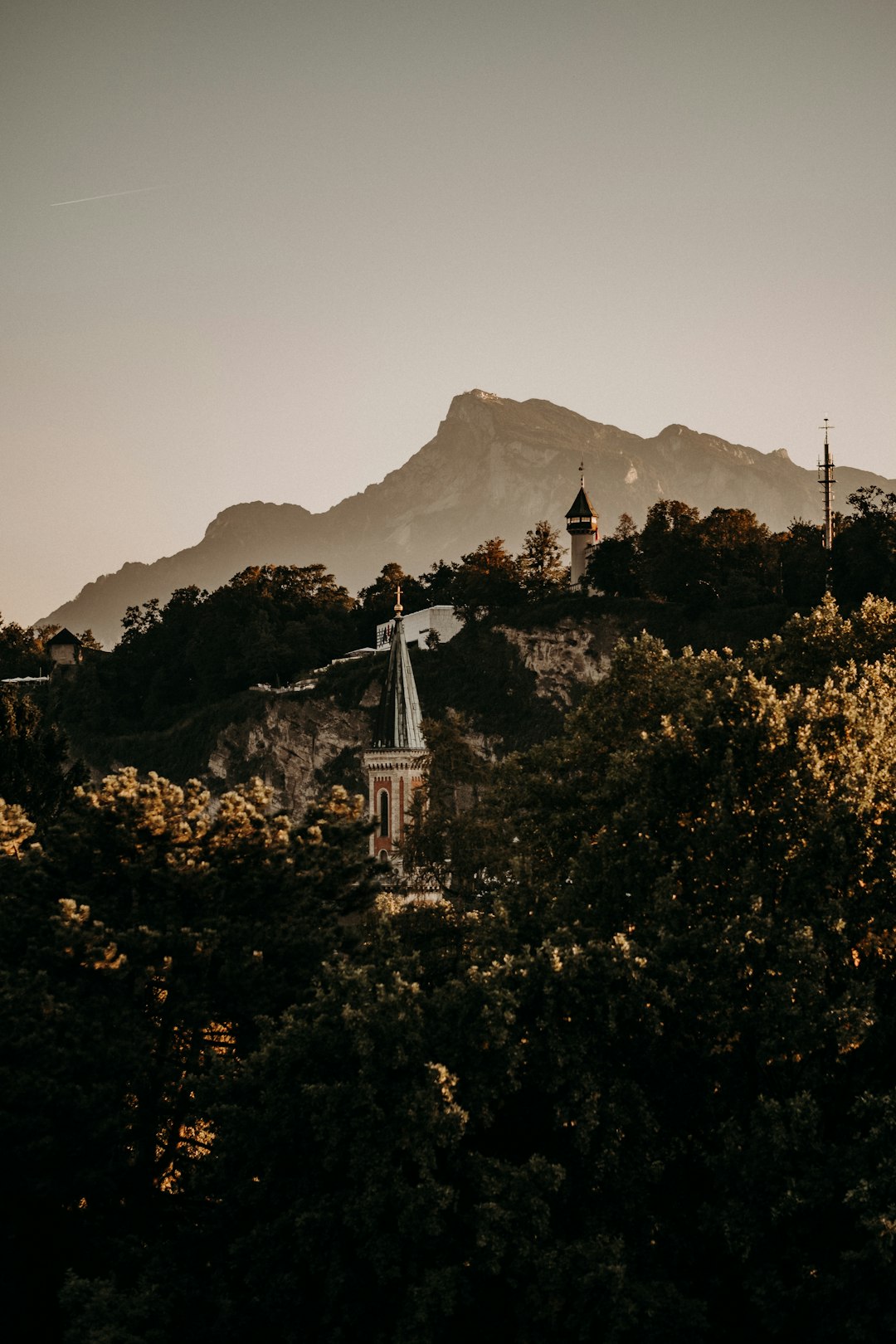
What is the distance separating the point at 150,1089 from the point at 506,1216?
365 inches

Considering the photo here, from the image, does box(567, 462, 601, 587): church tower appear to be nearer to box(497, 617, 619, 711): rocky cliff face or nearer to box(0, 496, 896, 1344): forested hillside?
box(497, 617, 619, 711): rocky cliff face

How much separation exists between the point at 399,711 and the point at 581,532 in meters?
65.3

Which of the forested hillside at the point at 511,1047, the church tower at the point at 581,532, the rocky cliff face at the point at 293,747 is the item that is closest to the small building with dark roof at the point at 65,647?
the rocky cliff face at the point at 293,747

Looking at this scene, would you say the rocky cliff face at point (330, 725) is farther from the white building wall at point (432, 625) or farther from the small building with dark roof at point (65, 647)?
the small building with dark roof at point (65, 647)

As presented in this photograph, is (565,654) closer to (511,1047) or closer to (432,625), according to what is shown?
(432,625)

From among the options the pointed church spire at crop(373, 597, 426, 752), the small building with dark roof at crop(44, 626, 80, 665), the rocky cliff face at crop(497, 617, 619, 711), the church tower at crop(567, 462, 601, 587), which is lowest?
the pointed church spire at crop(373, 597, 426, 752)

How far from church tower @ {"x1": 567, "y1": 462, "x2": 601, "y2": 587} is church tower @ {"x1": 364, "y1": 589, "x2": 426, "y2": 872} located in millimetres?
62201

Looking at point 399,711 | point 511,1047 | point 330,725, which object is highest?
point 399,711

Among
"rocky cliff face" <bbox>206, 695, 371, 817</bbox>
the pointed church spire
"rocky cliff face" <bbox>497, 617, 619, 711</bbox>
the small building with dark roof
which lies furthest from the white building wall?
the pointed church spire

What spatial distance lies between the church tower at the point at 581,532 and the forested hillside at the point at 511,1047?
78.8 meters

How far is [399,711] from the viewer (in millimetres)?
52312

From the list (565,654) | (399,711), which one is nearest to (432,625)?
(565,654)

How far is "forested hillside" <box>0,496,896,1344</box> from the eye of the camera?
2150 cm

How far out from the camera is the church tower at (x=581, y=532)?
373ft
